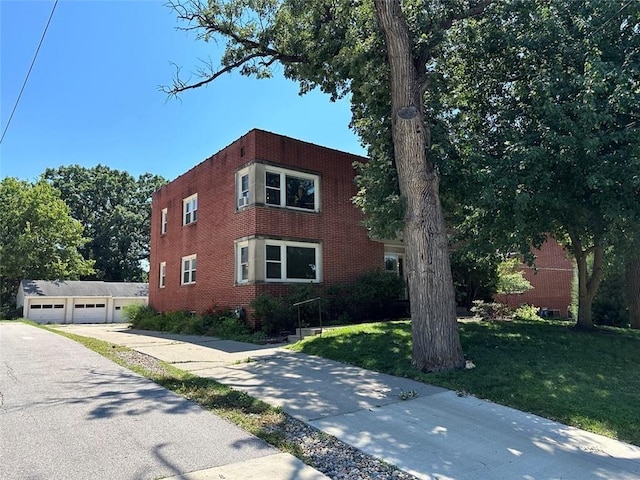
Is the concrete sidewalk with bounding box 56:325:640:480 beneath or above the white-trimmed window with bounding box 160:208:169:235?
beneath

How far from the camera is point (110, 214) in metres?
55.3

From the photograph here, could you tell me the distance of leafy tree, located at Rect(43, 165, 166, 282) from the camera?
2132 inches

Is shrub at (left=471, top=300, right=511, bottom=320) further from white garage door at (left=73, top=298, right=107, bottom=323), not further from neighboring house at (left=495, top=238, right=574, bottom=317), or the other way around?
white garage door at (left=73, top=298, right=107, bottom=323)

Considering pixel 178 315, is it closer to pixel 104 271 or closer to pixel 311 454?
pixel 311 454

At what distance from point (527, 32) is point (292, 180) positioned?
8.77 meters

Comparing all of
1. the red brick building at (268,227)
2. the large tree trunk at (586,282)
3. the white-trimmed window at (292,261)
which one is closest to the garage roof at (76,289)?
the red brick building at (268,227)

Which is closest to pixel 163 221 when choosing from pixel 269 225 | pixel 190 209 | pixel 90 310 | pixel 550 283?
pixel 190 209

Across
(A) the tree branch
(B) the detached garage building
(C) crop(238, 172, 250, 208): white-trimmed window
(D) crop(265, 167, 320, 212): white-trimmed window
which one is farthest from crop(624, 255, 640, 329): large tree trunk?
(B) the detached garage building

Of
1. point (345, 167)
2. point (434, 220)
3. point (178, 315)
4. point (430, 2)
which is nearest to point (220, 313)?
point (178, 315)

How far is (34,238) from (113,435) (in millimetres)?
44086

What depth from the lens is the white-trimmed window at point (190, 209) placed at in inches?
764

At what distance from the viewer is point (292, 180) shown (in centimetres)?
1623

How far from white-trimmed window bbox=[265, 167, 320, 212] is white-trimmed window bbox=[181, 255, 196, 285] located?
5550 mm

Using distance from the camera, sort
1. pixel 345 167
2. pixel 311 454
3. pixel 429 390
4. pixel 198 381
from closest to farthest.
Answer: pixel 311 454
pixel 429 390
pixel 198 381
pixel 345 167
